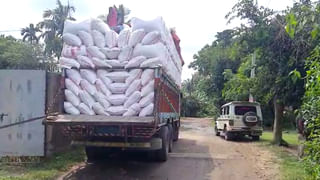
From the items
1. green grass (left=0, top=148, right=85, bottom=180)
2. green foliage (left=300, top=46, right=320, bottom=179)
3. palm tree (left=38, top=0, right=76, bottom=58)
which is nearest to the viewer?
green foliage (left=300, top=46, right=320, bottom=179)

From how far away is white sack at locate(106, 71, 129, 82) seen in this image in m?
7.69

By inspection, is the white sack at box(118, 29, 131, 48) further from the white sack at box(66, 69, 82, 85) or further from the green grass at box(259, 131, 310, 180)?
the green grass at box(259, 131, 310, 180)

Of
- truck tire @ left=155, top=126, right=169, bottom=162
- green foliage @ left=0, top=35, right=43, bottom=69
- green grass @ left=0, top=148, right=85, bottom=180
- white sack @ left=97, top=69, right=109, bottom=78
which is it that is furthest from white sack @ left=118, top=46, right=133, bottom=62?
green foliage @ left=0, top=35, right=43, bottom=69

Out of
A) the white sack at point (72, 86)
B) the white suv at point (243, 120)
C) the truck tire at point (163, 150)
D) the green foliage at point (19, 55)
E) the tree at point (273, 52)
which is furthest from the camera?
the green foliage at point (19, 55)

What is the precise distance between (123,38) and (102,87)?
1.11 metres

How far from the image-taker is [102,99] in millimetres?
7559

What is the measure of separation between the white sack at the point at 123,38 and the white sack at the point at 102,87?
0.85 metres

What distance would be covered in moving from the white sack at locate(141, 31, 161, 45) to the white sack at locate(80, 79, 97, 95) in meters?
1.35

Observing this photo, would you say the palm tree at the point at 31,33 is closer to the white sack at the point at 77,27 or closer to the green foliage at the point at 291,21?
the white sack at the point at 77,27

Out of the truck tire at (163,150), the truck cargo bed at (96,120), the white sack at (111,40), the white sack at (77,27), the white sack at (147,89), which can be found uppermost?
the white sack at (77,27)

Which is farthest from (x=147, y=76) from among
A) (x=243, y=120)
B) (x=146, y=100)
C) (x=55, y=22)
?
(x=55, y=22)

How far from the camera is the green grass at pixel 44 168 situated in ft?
24.2

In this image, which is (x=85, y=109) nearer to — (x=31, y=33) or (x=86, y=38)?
(x=86, y=38)

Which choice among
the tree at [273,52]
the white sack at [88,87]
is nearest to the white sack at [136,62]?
the white sack at [88,87]
